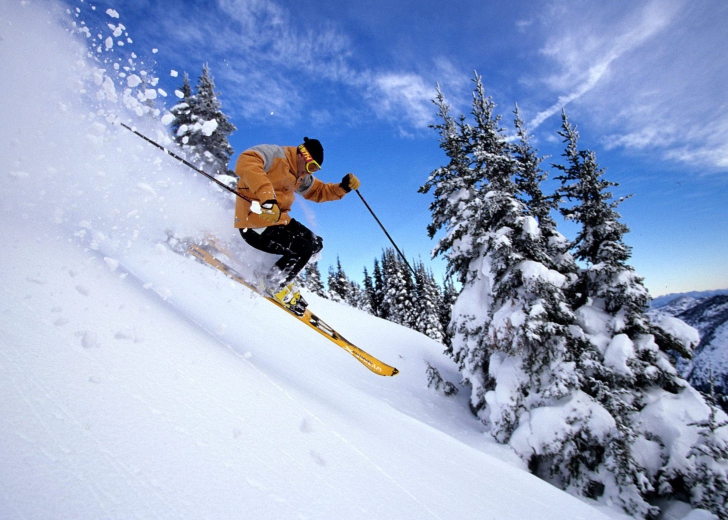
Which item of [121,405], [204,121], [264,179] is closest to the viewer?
[121,405]

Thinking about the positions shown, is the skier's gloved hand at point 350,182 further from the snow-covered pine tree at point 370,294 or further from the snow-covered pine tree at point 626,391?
the snow-covered pine tree at point 370,294

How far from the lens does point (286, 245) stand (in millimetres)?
5504

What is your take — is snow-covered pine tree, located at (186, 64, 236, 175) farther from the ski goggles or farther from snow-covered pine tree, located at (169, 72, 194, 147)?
the ski goggles

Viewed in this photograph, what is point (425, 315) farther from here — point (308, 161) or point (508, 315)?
point (308, 161)

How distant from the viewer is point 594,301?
1214cm

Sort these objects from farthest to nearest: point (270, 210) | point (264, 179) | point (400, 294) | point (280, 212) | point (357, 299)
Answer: point (357, 299)
point (400, 294)
point (280, 212)
point (264, 179)
point (270, 210)

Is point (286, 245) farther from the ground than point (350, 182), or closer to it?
closer to it

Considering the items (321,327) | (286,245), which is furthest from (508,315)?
(286,245)

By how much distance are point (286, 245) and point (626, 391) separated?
11.3 metres

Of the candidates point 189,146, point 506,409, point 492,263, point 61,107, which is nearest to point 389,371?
point 506,409

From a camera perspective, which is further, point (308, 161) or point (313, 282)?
point (313, 282)

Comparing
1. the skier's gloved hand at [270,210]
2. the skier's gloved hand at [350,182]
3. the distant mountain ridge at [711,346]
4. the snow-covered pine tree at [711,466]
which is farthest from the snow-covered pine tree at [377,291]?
the skier's gloved hand at [270,210]

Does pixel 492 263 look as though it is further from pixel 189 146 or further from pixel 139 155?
pixel 189 146

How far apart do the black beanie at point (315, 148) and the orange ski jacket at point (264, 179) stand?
25cm
